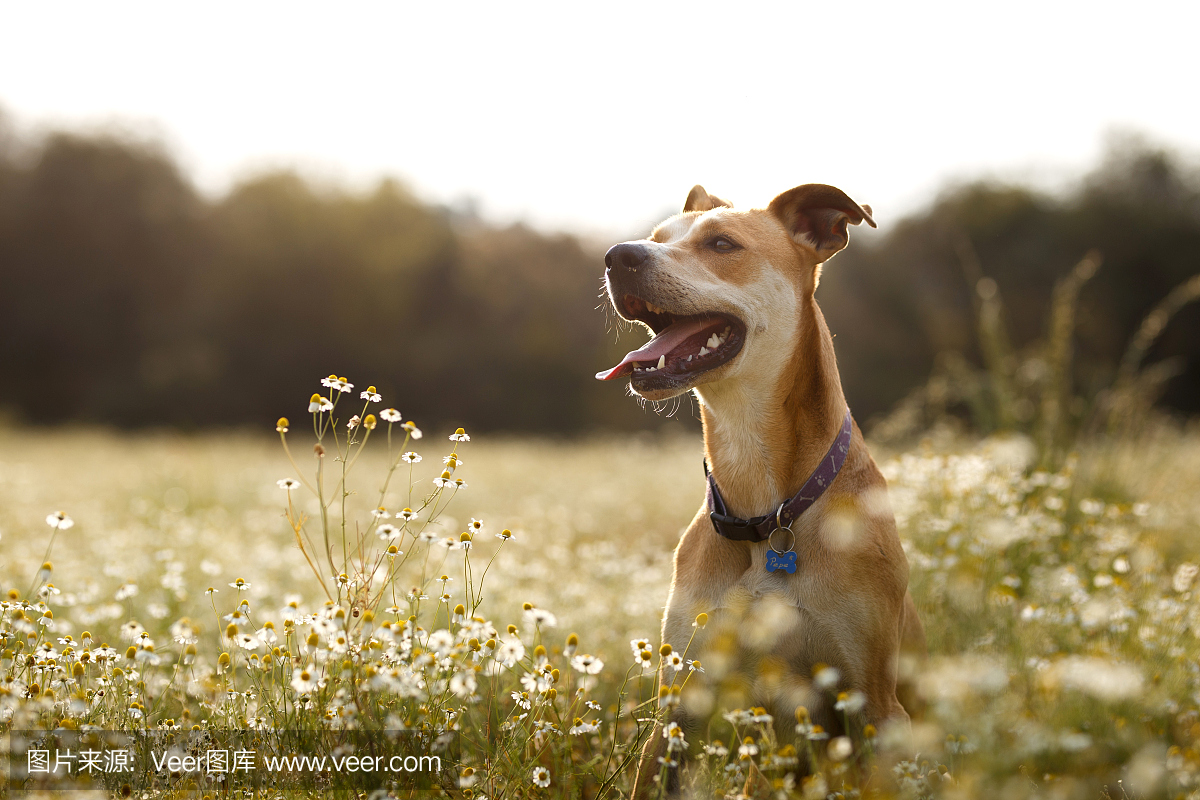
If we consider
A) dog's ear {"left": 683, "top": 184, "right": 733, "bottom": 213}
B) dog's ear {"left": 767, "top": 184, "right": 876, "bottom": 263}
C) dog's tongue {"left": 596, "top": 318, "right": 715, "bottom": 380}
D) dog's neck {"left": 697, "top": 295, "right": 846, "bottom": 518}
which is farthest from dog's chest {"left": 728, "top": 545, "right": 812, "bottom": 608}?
dog's ear {"left": 683, "top": 184, "right": 733, "bottom": 213}

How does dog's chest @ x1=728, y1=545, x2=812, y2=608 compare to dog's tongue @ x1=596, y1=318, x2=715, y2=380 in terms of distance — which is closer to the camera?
dog's chest @ x1=728, y1=545, x2=812, y2=608

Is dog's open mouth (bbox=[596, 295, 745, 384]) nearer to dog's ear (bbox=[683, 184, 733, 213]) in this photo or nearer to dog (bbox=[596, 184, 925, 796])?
dog (bbox=[596, 184, 925, 796])

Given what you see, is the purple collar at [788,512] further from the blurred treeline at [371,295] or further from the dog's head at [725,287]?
the blurred treeline at [371,295]

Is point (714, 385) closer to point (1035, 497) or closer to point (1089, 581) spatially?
point (1089, 581)

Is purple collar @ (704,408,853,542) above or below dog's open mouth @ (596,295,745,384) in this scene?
below

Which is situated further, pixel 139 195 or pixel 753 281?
pixel 139 195

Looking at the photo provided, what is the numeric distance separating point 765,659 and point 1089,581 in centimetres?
247

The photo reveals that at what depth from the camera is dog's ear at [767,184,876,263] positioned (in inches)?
127

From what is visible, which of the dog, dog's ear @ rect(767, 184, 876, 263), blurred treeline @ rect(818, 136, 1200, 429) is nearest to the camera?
the dog

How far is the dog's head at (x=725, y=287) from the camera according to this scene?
118 inches

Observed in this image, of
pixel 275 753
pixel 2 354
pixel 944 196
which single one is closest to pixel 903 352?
pixel 944 196

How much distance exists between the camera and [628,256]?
3020mm

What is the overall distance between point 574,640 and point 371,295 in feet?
81.9

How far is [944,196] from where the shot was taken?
28.5 m
